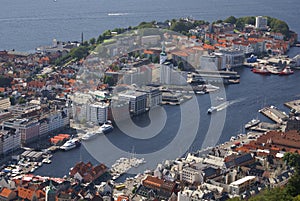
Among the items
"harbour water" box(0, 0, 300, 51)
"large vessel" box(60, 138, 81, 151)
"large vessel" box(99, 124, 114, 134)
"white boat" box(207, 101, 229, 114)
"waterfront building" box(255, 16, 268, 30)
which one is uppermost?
"waterfront building" box(255, 16, 268, 30)

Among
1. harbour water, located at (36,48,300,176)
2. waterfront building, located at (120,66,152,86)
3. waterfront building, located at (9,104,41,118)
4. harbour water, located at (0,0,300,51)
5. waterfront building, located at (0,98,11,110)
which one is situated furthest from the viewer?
harbour water, located at (0,0,300,51)

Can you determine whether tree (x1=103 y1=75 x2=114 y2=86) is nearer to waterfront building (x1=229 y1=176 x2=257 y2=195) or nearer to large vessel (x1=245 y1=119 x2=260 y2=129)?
large vessel (x1=245 y1=119 x2=260 y2=129)

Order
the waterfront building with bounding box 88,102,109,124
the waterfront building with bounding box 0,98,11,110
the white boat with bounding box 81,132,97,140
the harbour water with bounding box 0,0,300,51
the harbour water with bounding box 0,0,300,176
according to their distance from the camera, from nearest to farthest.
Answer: the harbour water with bounding box 0,0,300,176 → the white boat with bounding box 81,132,97,140 → the waterfront building with bounding box 88,102,109,124 → the waterfront building with bounding box 0,98,11,110 → the harbour water with bounding box 0,0,300,51

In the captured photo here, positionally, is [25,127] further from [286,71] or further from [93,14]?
[93,14]

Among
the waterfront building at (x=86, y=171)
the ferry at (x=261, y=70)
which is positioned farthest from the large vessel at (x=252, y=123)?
the ferry at (x=261, y=70)

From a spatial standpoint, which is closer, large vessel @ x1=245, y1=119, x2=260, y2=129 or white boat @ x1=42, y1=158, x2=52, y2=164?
white boat @ x1=42, y1=158, x2=52, y2=164

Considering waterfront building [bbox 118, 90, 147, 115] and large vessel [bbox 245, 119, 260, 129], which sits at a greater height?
waterfront building [bbox 118, 90, 147, 115]

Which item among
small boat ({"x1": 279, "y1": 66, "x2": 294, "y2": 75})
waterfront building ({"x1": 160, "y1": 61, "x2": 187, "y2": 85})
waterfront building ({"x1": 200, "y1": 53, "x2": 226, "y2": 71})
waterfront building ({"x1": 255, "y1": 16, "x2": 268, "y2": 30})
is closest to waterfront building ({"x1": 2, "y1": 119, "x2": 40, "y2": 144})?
waterfront building ({"x1": 160, "y1": 61, "x2": 187, "y2": 85})
